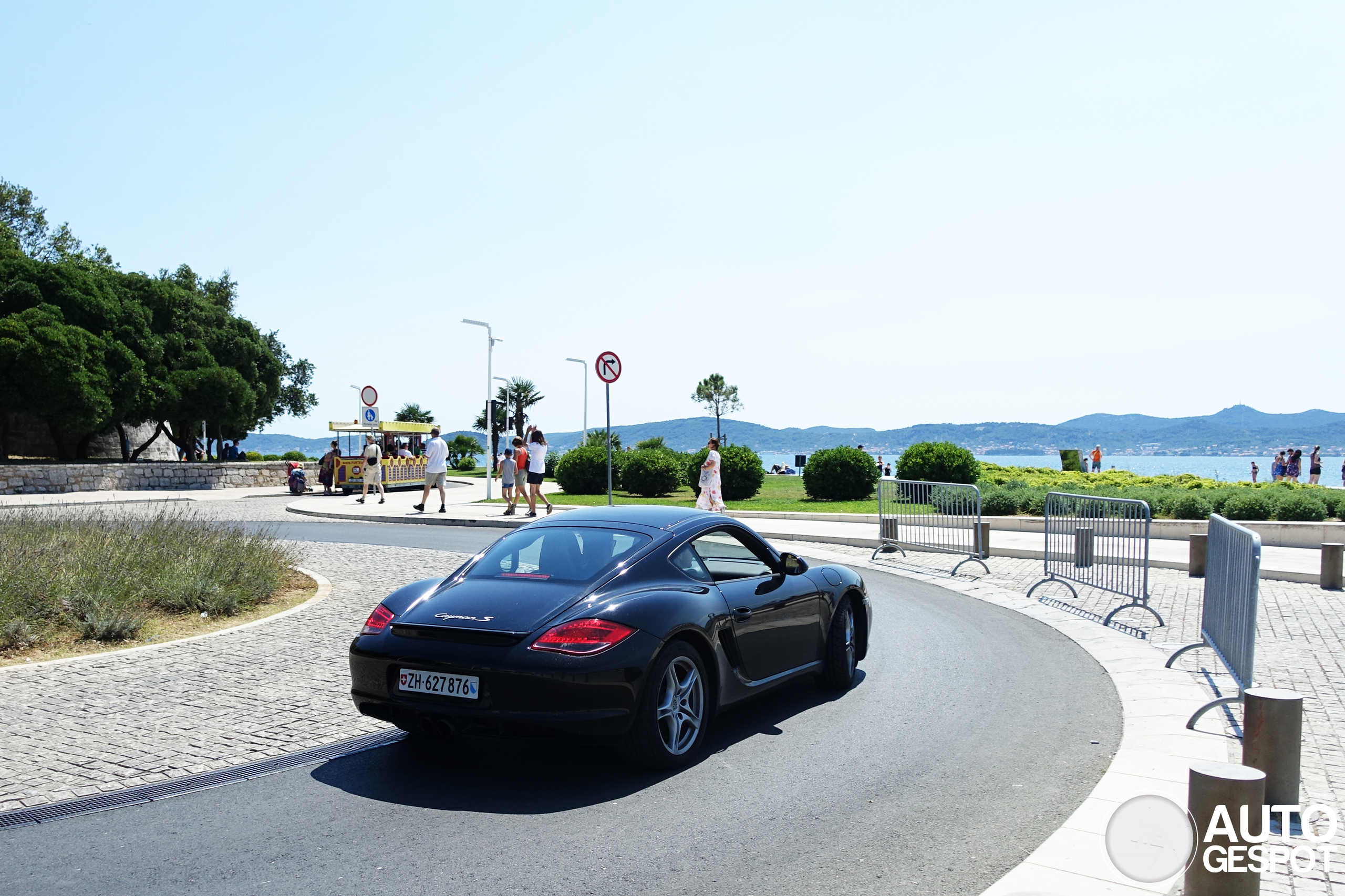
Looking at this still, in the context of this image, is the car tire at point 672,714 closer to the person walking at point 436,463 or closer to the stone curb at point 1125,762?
the stone curb at point 1125,762

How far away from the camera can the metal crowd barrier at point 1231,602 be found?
6.04 metres

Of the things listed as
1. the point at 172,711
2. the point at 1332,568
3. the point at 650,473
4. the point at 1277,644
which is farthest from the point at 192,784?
the point at 650,473

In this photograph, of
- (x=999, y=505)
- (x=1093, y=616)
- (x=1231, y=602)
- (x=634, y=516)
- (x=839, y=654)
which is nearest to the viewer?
(x=634, y=516)

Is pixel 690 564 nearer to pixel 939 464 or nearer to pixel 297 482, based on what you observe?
pixel 939 464

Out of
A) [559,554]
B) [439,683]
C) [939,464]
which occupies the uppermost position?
[939,464]

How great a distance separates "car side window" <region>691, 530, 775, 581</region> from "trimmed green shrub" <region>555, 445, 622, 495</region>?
22.8 metres

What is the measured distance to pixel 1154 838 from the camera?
4121 mm

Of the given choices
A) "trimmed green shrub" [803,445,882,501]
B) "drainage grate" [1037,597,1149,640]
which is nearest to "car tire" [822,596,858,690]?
"drainage grate" [1037,597,1149,640]

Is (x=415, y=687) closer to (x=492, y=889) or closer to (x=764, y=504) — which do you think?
(x=492, y=889)

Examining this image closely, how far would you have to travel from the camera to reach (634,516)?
6219 mm

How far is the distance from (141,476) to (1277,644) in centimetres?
3435

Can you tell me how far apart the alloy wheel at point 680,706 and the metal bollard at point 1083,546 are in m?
7.47

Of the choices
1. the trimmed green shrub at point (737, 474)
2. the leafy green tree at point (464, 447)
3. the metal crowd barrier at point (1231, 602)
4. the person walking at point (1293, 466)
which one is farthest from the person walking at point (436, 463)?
the leafy green tree at point (464, 447)

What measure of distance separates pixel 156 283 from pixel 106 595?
3880cm
